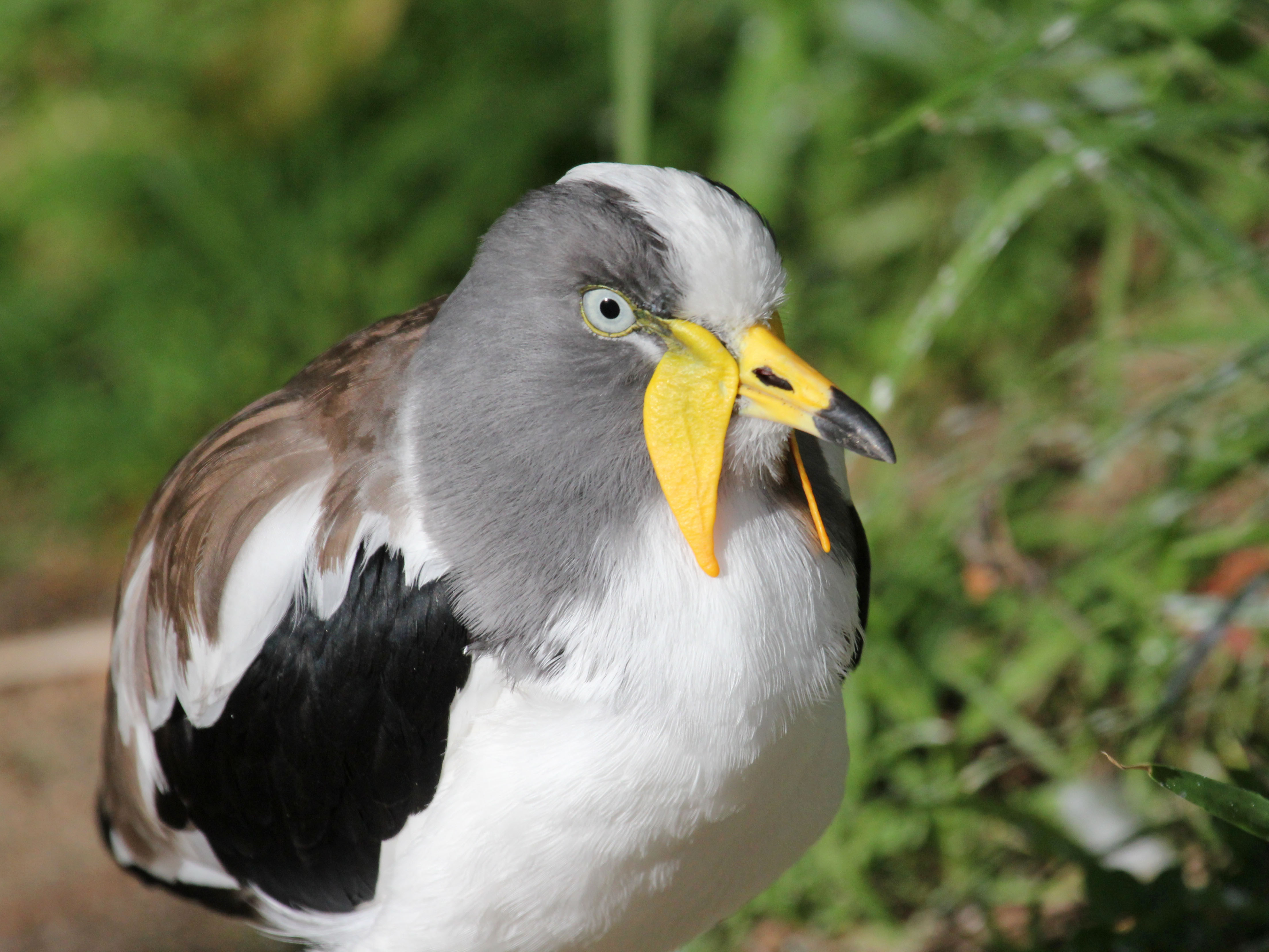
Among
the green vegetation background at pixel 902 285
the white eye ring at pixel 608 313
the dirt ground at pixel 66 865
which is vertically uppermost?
the white eye ring at pixel 608 313

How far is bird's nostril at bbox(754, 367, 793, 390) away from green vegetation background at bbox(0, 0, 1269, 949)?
1.89ft

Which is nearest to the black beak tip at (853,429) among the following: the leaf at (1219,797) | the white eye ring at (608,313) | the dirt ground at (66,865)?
the white eye ring at (608,313)

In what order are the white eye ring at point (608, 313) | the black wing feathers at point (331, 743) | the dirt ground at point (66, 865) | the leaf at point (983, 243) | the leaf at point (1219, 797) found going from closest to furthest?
the leaf at point (1219, 797) → the white eye ring at point (608, 313) → the black wing feathers at point (331, 743) → the leaf at point (983, 243) → the dirt ground at point (66, 865)

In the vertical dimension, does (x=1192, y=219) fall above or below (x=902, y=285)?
above

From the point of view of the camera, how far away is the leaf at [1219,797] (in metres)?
1.63

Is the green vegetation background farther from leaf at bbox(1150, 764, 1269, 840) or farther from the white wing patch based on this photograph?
the white wing patch

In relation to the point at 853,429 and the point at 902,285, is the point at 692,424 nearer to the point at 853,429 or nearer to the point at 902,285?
the point at 853,429

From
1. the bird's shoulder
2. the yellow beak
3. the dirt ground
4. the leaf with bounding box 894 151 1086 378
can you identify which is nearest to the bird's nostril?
the yellow beak

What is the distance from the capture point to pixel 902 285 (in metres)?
4.16

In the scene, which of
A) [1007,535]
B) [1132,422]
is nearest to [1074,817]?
[1007,535]

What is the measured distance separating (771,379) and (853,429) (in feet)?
0.41

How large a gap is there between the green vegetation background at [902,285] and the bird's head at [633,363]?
585 mm

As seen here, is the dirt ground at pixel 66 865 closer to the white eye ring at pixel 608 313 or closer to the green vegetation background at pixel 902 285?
the green vegetation background at pixel 902 285

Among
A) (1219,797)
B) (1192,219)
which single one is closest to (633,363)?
(1219,797)
